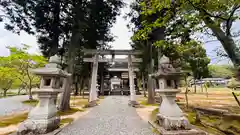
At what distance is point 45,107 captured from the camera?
11.8 feet

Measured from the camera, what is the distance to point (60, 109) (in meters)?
6.77

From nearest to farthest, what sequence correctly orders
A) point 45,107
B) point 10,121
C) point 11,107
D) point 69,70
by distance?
point 45,107 → point 10,121 → point 69,70 → point 11,107

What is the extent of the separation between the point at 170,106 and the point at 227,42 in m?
2.31

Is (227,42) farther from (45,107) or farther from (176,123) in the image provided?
(45,107)

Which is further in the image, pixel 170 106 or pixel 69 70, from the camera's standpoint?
pixel 69 70

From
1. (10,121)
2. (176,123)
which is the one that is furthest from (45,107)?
(176,123)

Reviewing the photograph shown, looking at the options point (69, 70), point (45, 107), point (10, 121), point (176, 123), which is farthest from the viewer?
point (69, 70)

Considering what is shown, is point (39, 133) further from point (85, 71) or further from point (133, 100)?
point (85, 71)

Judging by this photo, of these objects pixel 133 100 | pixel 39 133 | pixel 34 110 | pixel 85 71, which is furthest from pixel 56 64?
pixel 85 71

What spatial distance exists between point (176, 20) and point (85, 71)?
47.6ft

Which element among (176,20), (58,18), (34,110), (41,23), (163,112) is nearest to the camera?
(34,110)

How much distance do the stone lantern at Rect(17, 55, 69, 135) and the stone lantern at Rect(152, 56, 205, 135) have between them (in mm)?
3097

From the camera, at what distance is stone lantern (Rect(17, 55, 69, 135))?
3.34 metres

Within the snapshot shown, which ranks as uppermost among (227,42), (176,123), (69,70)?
(227,42)
